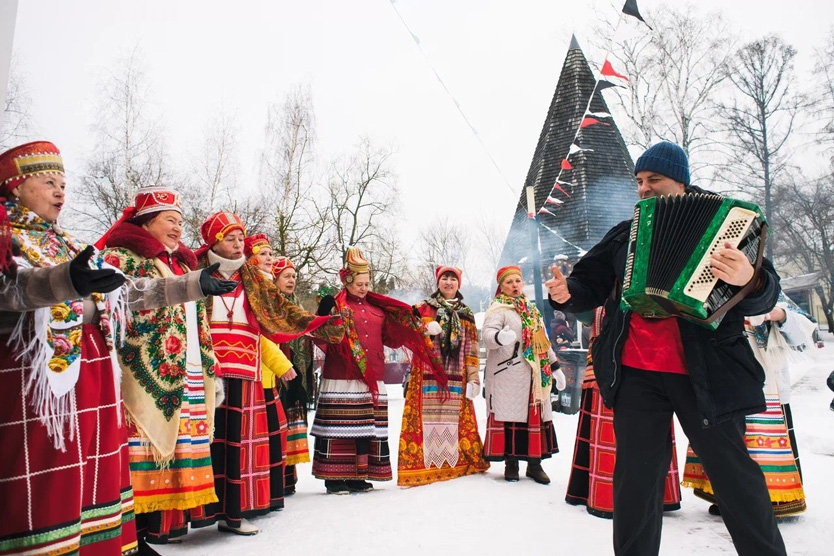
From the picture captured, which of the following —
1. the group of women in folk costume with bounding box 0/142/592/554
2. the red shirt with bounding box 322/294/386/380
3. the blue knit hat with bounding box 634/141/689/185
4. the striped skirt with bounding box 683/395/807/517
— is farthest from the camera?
the red shirt with bounding box 322/294/386/380

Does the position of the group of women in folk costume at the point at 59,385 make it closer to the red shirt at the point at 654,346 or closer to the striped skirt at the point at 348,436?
the red shirt at the point at 654,346

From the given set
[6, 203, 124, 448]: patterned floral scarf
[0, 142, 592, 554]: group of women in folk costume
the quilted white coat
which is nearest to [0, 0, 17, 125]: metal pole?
[0, 142, 592, 554]: group of women in folk costume

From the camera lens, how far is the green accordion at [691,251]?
250 centimetres

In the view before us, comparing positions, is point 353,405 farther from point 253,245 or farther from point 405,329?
point 253,245

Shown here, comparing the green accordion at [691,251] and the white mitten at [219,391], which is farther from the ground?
the green accordion at [691,251]

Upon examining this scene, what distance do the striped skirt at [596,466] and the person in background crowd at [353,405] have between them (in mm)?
1678

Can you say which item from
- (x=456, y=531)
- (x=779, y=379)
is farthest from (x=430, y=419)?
(x=779, y=379)

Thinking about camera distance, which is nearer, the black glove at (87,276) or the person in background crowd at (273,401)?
the black glove at (87,276)

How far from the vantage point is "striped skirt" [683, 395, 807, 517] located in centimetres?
434

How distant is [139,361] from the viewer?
3299mm

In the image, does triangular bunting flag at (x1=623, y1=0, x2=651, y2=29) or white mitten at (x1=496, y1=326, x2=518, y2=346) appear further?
triangular bunting flag at (x1=623, y1=0, x2=651, y2=29)

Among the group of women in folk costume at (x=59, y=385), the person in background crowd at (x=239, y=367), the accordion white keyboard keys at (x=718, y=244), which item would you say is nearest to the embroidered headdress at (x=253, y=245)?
the person in background crowd at (x=239, y=367)

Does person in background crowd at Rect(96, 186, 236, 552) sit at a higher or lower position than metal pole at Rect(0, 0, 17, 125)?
lower

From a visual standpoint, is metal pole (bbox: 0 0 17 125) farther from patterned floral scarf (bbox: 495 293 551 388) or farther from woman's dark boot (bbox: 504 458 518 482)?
woman's dark boot (bbox: 504 458 518 482)
